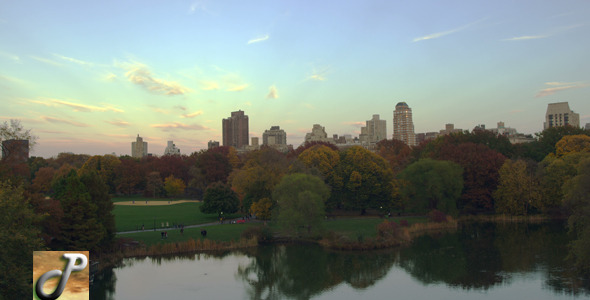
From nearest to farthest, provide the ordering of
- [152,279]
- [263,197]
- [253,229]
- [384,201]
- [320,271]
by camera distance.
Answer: [152,279] → [320,271] → [253,229] → [263,197] → [384,201]

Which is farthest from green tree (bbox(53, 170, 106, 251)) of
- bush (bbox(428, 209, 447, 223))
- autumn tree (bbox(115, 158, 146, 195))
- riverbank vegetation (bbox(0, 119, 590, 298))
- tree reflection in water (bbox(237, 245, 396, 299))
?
autumn tree (bbox(115, 158, 146, 195))

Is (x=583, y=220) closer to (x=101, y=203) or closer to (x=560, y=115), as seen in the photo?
(x=101, y=203)

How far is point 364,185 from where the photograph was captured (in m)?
56.3

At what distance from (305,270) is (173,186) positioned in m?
55.1

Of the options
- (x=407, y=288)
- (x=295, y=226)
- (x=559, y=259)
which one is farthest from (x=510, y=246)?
(x=295, y=226)

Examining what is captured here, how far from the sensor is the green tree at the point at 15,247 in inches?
730

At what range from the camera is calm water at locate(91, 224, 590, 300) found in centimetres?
2767

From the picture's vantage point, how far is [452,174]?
2085 inches

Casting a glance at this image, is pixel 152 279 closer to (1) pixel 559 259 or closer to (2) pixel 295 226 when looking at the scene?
(2) pixel 295 226

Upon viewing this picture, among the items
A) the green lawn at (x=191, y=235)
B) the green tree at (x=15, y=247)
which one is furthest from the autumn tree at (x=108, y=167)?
the green tree at (x=15, y=247)

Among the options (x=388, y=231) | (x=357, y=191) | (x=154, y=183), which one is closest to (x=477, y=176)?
(x=357, y=191)

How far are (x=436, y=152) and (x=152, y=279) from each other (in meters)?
48.0

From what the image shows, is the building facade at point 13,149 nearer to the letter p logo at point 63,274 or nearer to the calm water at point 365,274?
the calm water at point 365,274

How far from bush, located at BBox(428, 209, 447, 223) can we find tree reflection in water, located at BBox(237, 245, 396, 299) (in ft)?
45.4
